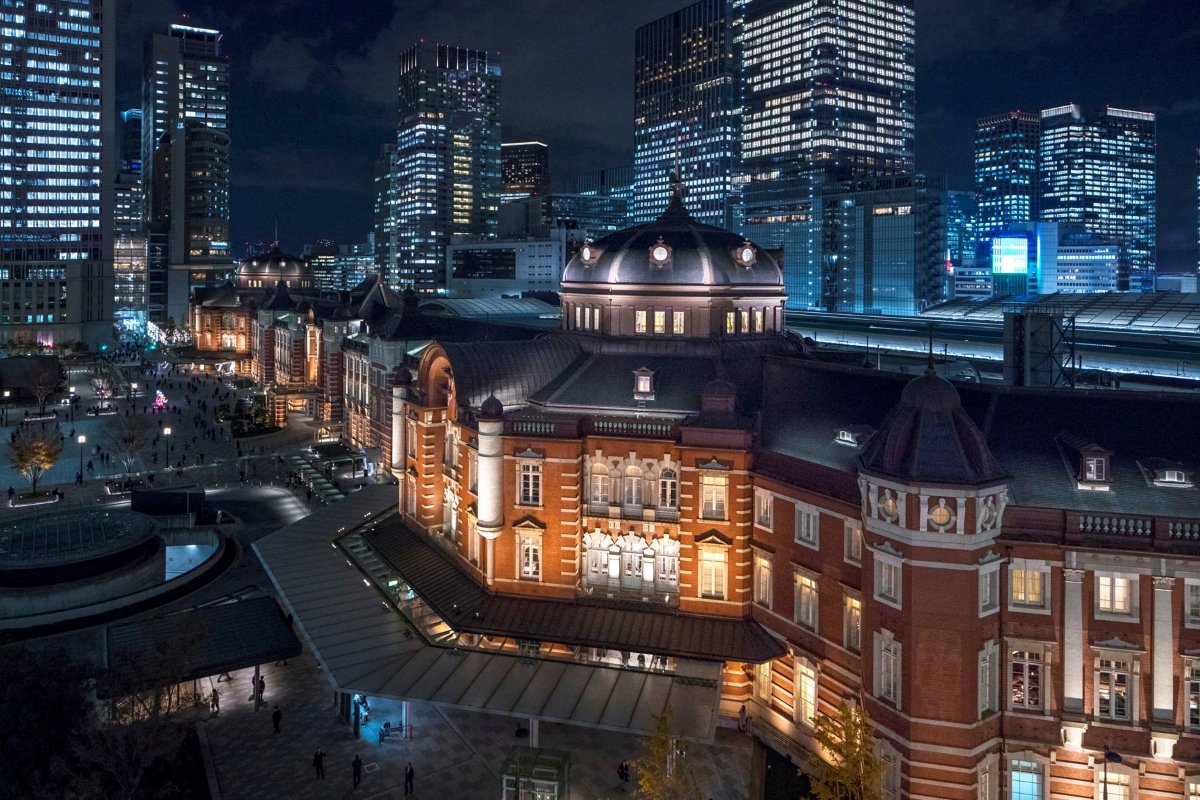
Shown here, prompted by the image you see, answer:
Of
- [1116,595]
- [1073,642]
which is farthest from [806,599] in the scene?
[1116,595]

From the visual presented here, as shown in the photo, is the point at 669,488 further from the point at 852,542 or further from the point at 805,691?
the point at 805,691

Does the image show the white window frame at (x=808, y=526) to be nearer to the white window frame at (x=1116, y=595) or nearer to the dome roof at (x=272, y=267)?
the white window frame at (x=1116, y=595)

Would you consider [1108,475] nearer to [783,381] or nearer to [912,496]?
[912,496]

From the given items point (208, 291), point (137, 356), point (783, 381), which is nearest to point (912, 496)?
point (783, 381)

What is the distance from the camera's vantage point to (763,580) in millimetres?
43844

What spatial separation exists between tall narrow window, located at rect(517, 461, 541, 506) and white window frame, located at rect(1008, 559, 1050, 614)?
23.1 meters

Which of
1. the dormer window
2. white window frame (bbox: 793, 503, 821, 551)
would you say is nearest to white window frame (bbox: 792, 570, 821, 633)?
white window frame (bbox: 793, 503, 821, 551)

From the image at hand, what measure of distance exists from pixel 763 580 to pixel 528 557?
41.1ft

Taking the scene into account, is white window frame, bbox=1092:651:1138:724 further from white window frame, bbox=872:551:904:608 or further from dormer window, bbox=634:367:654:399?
dormer window, bbox=634:367:654:399

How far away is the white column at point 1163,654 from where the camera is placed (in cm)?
3238

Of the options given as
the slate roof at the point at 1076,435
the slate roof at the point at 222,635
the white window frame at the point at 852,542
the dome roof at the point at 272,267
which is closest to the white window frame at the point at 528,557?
the slate roof at the point at 222,635

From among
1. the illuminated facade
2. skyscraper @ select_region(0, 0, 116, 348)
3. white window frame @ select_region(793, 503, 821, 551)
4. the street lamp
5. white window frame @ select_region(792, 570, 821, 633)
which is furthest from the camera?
skyscraper @ select_region(0, 0, 116, 348)

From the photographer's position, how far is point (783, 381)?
163 ft

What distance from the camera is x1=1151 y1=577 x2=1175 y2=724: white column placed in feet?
106
